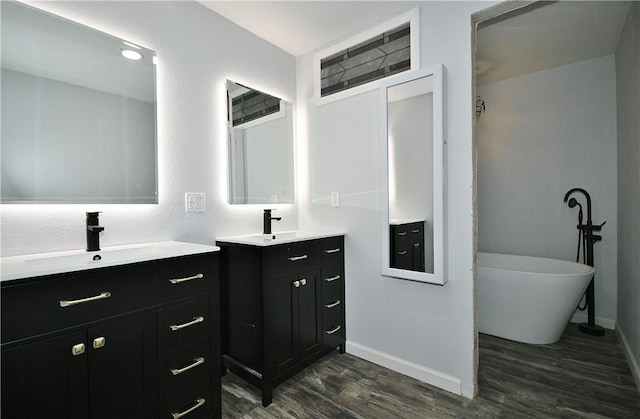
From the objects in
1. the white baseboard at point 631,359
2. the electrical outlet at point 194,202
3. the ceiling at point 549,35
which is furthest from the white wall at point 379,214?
the white baseboard at point 631,359

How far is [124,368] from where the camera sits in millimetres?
1171

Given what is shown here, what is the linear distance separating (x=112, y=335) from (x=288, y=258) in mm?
Result: 958

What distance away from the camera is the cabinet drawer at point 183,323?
4.23ft

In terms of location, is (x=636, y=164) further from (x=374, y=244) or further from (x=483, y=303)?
(x=374, y=244)

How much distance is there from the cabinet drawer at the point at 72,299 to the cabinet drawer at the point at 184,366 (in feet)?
0.92

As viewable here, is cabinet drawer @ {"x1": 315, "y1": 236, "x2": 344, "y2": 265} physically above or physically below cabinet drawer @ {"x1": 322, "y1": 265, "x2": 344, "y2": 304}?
above

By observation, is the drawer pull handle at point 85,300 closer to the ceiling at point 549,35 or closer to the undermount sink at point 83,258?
the undermount sink at point 83,258

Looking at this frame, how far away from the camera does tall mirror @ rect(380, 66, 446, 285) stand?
1794 millimetres

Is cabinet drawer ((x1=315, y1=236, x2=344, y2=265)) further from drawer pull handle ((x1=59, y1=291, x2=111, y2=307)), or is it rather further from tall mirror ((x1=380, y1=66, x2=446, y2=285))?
drawer pull handle ((x1=59, y1=291, x2=111, y2=307))

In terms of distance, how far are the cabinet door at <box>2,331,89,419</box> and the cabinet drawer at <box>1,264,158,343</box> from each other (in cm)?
5

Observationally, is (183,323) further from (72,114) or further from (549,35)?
(549,35)

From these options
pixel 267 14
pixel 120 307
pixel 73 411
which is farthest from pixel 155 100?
pixel 73 411

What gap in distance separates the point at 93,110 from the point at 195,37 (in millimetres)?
810

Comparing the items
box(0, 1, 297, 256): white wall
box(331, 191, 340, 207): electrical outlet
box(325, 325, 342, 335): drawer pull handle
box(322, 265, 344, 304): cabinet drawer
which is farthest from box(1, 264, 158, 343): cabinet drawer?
box(331, 191, 340, 207): electrical outlet
